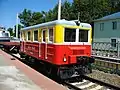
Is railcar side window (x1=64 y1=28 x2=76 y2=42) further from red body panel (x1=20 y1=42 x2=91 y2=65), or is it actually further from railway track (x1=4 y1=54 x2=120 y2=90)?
railway track (x1=4 y1=54 x2=120 y2=90)

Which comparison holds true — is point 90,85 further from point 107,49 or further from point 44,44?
point 107,49

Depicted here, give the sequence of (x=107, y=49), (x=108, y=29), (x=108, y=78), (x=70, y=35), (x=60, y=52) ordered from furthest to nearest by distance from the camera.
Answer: (x=108, y=29), (x=107, y=49), (x=108, y=78), (x=70, y=35), (x=60, y=52)

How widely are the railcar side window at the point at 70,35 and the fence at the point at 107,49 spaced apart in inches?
206

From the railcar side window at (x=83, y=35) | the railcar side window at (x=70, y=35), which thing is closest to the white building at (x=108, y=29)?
the railcar side window at (x=83, y=35)

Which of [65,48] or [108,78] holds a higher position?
[65,48]

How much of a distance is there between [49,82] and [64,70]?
1960 millimetres

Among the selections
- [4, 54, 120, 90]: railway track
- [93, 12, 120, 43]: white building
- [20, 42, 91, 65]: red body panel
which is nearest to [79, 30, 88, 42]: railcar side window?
[20, 42, 91, 65]: red body panel

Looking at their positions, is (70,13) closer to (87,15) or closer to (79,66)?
(87,15)

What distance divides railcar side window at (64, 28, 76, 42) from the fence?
5.23 meters

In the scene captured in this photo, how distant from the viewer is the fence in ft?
55.6

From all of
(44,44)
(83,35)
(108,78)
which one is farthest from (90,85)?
(44,44)

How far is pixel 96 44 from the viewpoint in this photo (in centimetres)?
2034

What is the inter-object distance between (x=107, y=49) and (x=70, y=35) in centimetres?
706

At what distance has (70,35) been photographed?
11953mm
